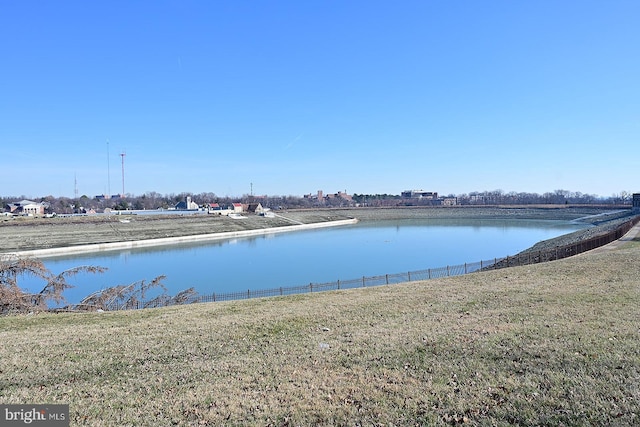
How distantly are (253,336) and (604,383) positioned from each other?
695 centimetres

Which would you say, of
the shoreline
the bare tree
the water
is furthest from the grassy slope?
the shoreline

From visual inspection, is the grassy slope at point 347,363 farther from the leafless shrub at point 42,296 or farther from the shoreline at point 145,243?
the shoreline at point 145,243

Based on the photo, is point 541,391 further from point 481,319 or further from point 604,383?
point 481,319

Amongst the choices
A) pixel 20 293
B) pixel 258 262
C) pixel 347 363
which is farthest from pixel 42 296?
pixel 258 262

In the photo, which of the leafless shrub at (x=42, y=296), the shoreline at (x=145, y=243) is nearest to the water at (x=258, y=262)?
the shoreline at (x=145, y=243)

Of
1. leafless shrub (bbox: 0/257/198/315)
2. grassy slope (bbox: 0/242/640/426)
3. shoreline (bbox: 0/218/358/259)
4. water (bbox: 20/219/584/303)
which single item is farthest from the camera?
shoreline (bbox: 0/218/358/259)

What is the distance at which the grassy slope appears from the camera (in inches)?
213

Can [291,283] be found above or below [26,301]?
below

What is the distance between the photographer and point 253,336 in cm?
927

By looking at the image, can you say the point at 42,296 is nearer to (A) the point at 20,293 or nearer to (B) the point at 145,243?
(A) the point at 20,293

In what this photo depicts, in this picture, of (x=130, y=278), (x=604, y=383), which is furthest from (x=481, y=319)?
(x=130, y=278)

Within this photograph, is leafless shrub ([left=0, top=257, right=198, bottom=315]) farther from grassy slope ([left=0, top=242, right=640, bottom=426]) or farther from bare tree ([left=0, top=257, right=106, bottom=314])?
grassy slope ([left=0, top=242, right=640, bottom=426])

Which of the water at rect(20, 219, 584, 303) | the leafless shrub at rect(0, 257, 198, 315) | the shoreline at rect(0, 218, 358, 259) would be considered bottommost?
the water at rect(20, 219, 584, 303)

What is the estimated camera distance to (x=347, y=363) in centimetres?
726
